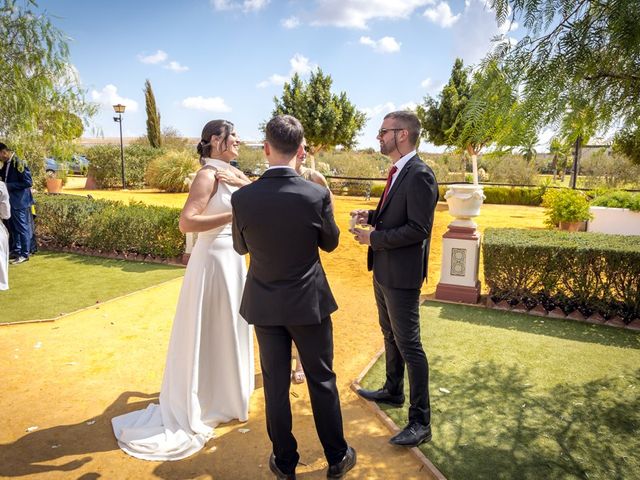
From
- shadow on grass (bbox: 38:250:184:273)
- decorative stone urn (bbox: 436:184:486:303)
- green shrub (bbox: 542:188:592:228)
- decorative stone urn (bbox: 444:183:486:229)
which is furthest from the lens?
green shrub (bbox: 542:188:592:228)

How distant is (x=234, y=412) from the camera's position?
11.9 ft

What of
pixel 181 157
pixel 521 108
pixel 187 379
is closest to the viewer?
pixel 521 108

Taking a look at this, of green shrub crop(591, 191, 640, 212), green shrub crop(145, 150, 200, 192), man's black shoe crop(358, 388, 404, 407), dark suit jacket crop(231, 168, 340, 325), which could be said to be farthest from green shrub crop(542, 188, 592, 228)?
green shrub crop(145, 150, 200, 192)

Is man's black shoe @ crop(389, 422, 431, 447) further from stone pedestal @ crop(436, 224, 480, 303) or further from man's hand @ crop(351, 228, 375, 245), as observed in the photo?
stone pedestal @ crop(436, 224, 480, 303)

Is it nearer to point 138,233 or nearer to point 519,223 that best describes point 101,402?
point 138,233

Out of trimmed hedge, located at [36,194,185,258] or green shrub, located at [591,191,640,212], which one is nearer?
trimmed hedge, located at [36,194,185,258]

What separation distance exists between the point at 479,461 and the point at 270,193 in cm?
236

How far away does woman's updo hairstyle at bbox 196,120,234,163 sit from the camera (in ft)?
11.2

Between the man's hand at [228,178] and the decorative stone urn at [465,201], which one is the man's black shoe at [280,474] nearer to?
the man's hand at [228,178]

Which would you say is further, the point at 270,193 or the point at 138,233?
the point at 138,233

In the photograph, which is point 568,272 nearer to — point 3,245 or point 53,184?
point 3,245

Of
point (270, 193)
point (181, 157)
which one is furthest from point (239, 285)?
point (181, 157)

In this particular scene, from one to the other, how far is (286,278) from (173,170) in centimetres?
2168

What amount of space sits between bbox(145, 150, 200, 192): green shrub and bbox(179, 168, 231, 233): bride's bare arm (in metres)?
20.1
